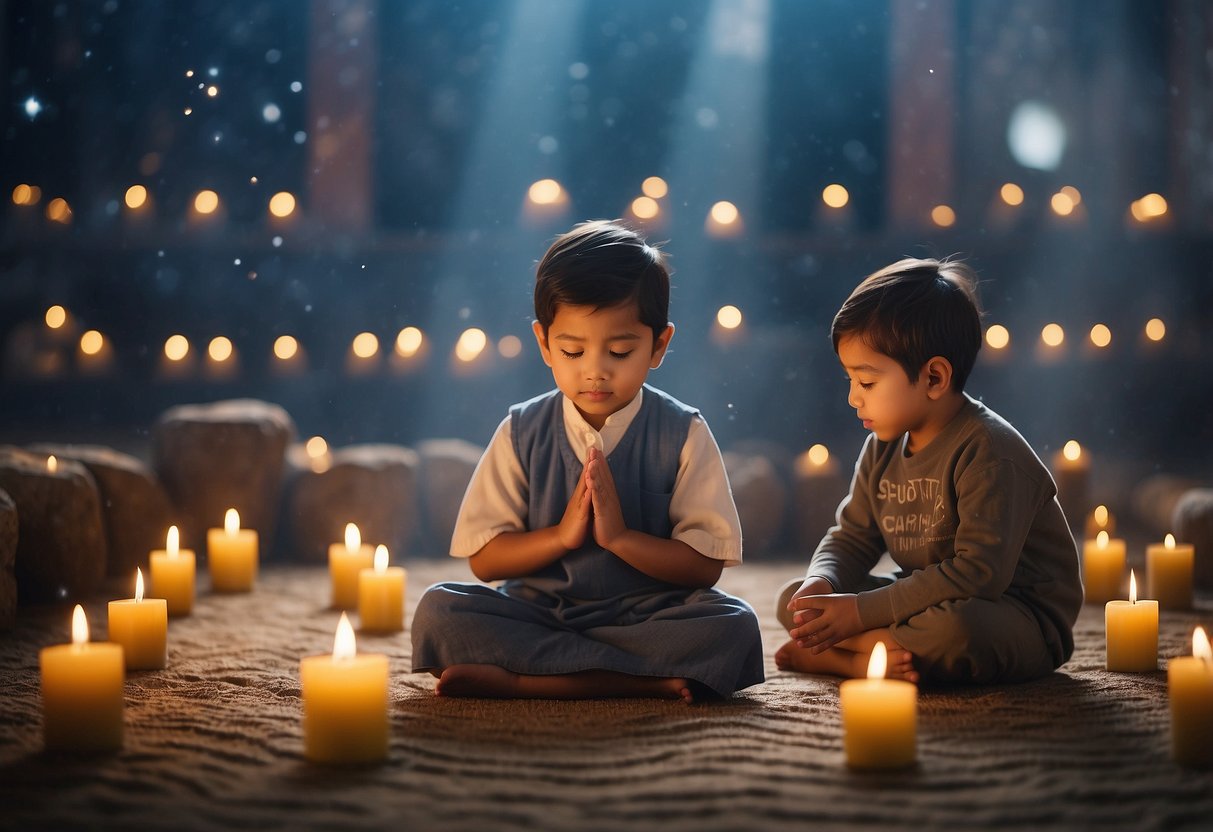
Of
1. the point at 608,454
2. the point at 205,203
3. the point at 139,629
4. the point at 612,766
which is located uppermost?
the point at 205,203

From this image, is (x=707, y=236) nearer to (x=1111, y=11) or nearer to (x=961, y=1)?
(x=961, y=1)

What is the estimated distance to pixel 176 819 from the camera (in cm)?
142

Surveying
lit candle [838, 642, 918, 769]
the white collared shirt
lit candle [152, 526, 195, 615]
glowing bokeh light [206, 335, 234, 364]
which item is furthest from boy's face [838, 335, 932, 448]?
glowing bokeh light [206, 335, 234, 364]

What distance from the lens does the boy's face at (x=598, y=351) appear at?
2082mm

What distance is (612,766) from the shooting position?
162cm

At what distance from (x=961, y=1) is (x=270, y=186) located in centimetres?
280

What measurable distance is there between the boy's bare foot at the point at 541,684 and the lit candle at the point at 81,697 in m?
0.54

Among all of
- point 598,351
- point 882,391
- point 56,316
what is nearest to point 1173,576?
point 882,391

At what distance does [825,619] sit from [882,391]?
1.35 ft

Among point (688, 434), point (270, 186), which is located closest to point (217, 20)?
point (270, 186)

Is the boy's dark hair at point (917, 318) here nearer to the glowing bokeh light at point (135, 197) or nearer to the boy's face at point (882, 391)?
the boy's face at point (882, 391)

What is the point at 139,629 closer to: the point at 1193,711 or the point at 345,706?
the point at 345,706

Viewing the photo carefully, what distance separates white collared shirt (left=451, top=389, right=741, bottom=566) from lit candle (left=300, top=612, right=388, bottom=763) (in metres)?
0.58

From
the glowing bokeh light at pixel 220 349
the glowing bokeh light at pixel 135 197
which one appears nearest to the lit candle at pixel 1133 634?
the glowing bokeh light at pixel 220 349
